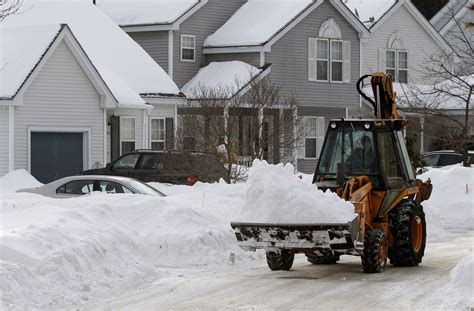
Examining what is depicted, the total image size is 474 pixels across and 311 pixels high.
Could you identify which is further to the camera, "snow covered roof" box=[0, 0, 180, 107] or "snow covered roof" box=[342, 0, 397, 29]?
"snow covered roof" box=[342, 0, 397, 29]

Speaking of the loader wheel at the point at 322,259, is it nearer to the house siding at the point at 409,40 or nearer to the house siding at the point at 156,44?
the house siding at the point at 156,44

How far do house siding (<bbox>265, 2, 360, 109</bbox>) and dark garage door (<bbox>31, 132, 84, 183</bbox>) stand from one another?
37.5 ft

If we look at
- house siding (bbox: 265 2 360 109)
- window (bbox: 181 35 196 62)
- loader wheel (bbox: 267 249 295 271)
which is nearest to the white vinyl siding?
house siding (bbox: 265 2 360 109)

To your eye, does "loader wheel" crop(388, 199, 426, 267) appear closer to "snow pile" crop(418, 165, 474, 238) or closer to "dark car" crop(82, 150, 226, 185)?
"snow pile" crop(418, 165, 474, 238)

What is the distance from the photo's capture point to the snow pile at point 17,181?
31672 mm

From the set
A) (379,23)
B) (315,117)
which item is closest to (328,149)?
(315,117)

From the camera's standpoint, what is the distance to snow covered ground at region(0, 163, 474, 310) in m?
13.5

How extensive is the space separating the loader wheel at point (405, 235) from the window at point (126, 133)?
21.6 meters

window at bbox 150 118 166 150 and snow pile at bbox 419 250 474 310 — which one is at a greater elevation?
window at bbox 150 118 166 150

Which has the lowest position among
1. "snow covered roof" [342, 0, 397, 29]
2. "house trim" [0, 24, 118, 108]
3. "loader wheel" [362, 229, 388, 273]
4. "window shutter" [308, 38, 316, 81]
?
"loader wheel" [362, 229, 388, 273]

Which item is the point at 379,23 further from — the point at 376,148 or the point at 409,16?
the point at 376,148

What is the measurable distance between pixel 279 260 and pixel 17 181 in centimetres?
1694

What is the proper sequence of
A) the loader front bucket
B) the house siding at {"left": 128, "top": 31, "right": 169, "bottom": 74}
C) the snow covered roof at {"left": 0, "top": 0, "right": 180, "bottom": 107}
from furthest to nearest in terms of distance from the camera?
the house siding at {"left": 128, "top": 31, "right": 169, "bottom": 74} < the snow covered roof at {"left": 0, "top": 0, "right": 180, "bottom": 107} < the loader front bucket

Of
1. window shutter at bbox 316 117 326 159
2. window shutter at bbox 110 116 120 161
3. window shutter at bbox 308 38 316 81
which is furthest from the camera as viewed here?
window shutter at bbox 316 117 326 159
